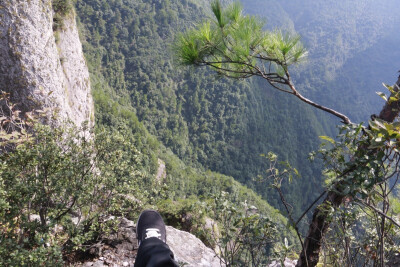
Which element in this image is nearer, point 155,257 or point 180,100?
point 155,257

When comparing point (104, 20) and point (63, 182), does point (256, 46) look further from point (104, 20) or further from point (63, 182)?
point (104, 20)

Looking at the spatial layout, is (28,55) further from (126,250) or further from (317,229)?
(317,229)

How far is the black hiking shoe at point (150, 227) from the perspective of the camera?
7.83ft

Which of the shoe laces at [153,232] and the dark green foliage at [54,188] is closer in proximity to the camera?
the dark green foliage at [54,188]

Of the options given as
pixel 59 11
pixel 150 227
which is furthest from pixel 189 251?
pixel 59 11

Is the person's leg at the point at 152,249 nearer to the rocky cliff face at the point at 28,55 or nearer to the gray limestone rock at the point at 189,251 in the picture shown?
the gray limestone rock at the point at 189,251

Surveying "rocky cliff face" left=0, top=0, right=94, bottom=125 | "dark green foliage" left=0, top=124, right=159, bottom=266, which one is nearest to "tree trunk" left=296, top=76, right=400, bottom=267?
"dark green foliage" left=0, top=124, right=159, bottom=266

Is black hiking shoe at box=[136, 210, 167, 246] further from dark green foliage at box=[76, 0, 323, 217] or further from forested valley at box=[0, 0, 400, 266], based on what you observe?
dark green foliage at box=[76, 0, 323, 217]

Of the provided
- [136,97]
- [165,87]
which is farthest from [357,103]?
[136,97]

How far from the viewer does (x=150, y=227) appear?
2520 millimetres

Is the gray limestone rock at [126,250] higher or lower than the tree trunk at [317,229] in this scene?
lower

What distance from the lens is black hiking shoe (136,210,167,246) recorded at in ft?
7.83

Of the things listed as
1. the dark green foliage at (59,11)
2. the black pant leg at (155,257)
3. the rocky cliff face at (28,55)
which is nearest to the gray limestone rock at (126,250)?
the black pant leg at (155,257)

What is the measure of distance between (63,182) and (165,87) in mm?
79485
